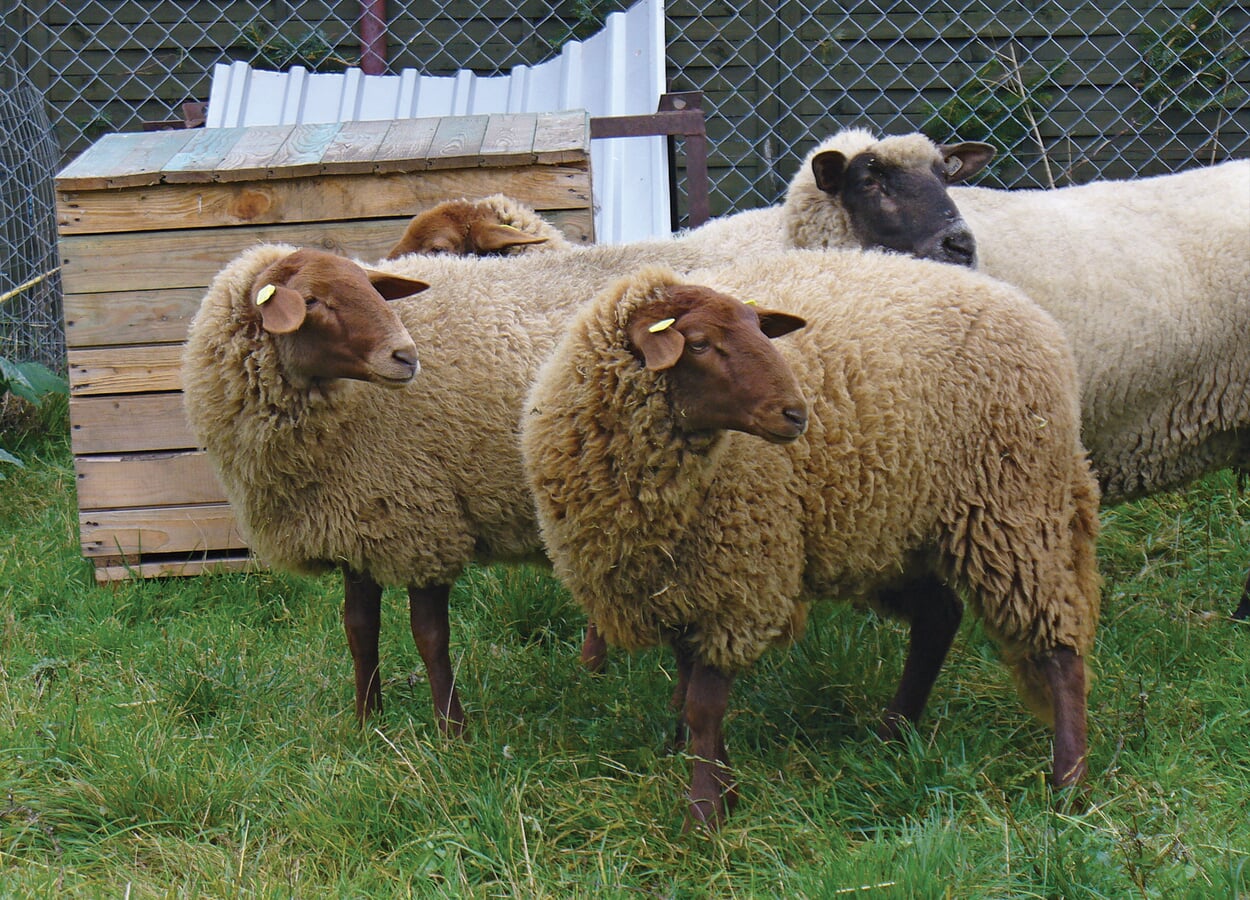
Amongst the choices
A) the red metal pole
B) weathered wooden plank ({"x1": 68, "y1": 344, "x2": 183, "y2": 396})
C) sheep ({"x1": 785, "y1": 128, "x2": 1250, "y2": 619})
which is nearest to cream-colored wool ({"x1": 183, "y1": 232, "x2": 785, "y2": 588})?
weathered wooden plank ({"x1": 68, "y1": 344, "x2": 183, "y2": 396})

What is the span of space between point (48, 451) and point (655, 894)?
13.6 feet

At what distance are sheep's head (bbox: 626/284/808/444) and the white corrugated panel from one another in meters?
3.23

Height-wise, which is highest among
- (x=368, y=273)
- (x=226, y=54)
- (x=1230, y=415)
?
(x=226, y=54)

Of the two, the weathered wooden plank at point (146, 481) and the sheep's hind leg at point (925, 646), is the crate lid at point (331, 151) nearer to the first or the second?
the weathered wooden plank at point (146, 481)

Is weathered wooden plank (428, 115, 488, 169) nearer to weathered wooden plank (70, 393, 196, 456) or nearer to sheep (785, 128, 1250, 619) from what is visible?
weathered wooden plank (70, 393, 196, 456)

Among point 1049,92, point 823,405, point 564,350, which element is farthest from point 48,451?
point 1049,92

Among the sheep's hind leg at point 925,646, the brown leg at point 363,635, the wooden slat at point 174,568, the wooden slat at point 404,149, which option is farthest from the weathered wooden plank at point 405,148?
the sheep's hind leg at point 925,646

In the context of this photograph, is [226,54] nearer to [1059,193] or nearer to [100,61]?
[100,61]

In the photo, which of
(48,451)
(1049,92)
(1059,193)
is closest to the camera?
(1059,193)

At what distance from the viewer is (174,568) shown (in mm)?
4484

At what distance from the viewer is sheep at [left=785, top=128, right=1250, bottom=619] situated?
382 centimetres

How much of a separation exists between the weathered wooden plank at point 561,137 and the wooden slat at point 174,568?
1700 mm

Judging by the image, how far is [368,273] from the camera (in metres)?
3.21

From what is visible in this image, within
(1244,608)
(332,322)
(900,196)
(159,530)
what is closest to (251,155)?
(159,530)
